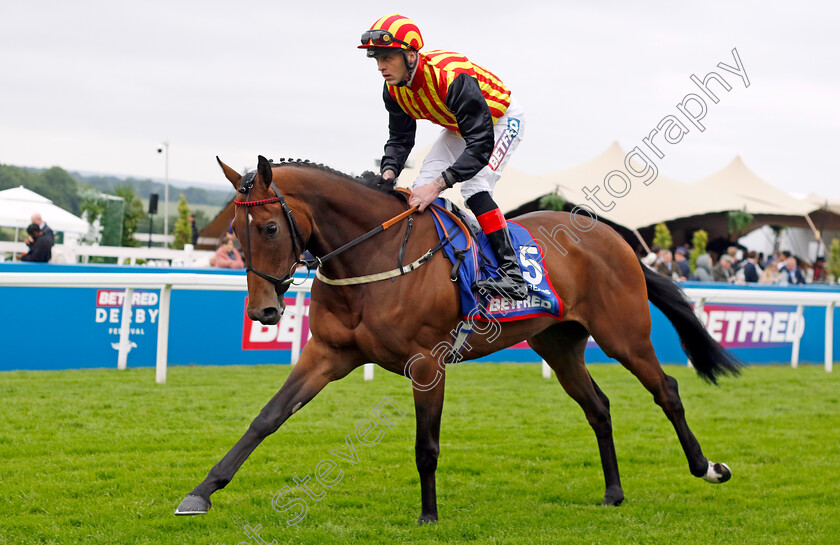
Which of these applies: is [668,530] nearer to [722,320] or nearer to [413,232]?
[413,232]

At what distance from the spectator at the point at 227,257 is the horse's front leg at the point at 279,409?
24.4ft

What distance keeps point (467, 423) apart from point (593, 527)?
8.85 ft

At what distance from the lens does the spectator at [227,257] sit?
11.1m

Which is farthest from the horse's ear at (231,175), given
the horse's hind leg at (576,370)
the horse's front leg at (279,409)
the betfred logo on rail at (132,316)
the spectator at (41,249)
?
the spectator at (41,249)

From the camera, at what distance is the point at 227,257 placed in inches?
439

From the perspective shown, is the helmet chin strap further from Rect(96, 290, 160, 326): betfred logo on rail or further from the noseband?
Rect(96, 290, 160, 326): betfred logo on rail

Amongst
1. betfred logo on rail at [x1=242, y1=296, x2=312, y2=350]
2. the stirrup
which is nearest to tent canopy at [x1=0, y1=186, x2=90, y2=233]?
betfred logo on rail at [x1=242, y1=296, x2=312, y2=350]

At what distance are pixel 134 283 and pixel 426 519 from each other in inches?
179

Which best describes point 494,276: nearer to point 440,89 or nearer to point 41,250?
point 440,89

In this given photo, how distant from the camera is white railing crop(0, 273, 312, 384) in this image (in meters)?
7.16

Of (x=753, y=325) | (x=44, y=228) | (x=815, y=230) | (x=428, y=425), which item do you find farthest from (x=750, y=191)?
(x=428, y=425)

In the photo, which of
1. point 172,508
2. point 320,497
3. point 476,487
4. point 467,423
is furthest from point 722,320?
point 172,508

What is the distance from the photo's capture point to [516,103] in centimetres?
468

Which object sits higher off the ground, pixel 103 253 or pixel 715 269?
pixel 715 269
